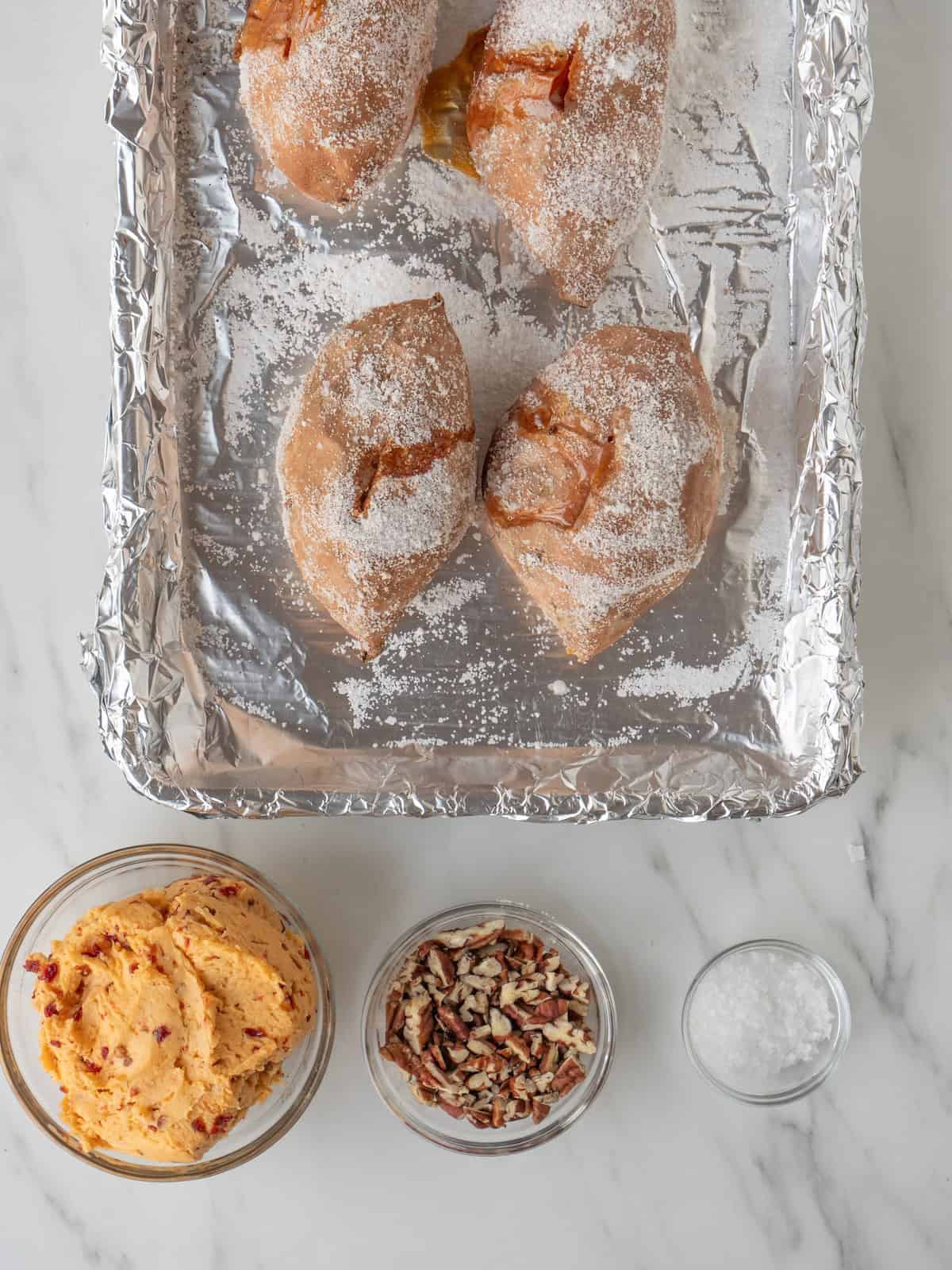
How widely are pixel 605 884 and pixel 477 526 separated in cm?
53

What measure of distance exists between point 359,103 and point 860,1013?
1.37m

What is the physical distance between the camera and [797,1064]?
1.44m

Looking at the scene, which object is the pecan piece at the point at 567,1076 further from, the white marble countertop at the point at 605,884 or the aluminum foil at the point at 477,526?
the aluminum foil at the point at 477,526

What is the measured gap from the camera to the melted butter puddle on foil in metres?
1.33

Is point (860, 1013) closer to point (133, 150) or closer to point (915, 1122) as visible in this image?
point (915, 1122)

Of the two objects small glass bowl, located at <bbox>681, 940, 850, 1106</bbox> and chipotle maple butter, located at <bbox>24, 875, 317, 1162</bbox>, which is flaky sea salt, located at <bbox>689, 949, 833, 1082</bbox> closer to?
small glass bowl, located at <bbox>681, 940, 850, 1106</bbox>

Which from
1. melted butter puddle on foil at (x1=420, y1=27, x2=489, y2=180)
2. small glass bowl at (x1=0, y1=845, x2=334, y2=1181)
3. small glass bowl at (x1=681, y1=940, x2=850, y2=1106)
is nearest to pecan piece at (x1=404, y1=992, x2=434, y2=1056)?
small glass bowl at (x1=0, y1=845, x2=334, y2=1181)

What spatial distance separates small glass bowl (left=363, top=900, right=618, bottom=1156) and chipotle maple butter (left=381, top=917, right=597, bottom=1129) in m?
0.02

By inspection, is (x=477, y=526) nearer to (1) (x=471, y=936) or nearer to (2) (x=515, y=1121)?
(1) (x=471, y=936)

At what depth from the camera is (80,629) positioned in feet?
4.66

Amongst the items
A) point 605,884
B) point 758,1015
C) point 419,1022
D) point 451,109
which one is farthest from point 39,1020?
point 451,109

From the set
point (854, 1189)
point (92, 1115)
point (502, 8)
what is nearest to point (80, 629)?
point (92, 1115)

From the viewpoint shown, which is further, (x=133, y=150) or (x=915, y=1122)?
(x=915, y=1122)

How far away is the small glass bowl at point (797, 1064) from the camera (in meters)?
1.42
